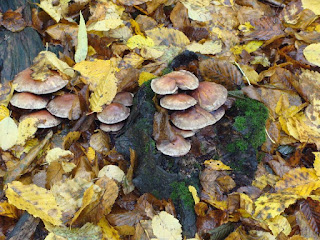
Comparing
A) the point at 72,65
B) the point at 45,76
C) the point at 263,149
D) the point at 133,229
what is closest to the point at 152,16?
the point at 72,65

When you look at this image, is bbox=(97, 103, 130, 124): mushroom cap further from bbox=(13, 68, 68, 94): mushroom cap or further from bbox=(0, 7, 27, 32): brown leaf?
bbox=(0, 7, 27, 32): brown leaf

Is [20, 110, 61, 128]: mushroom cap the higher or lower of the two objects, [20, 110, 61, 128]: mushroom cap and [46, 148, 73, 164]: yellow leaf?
the higher

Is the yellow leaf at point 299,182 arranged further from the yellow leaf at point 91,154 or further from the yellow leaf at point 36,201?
the yellow leaf at point 36,201

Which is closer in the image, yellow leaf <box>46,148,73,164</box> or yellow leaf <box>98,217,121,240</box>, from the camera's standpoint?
yellow leaf <box>98,217,121,240</box>

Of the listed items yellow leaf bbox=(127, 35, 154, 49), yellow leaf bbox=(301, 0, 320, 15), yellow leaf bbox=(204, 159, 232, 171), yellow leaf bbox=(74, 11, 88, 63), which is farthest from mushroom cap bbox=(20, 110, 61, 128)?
yellow leaf bbox=(301, 0, 320, 15)

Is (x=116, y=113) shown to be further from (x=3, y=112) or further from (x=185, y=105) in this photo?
(x=3, y=112)

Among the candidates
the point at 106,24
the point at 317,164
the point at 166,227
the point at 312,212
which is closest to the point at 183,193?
the point at 166,227
